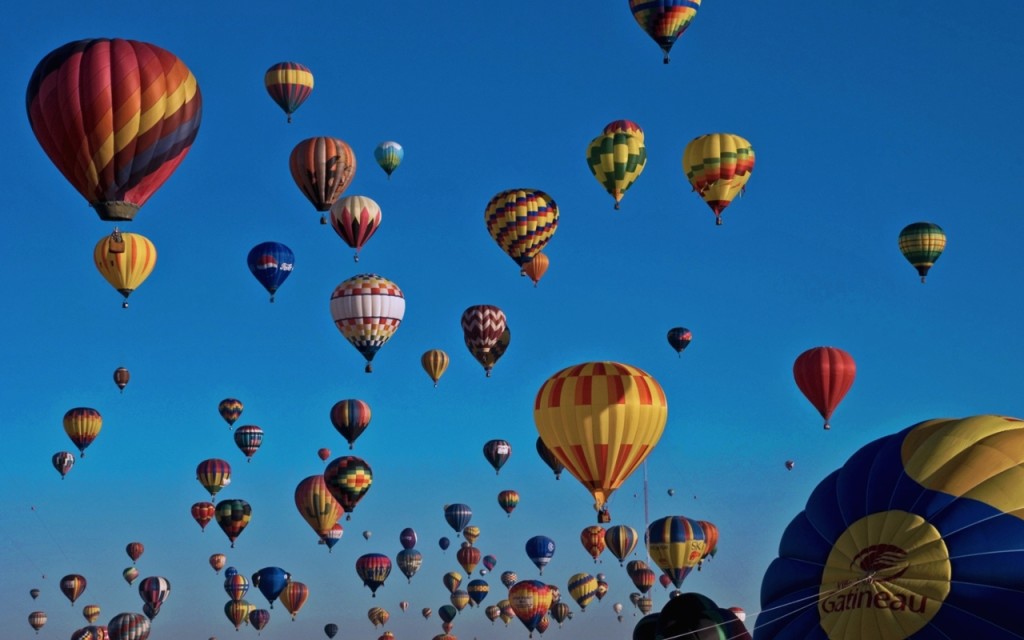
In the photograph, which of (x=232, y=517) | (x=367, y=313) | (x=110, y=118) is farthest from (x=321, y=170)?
(x=232, y=517)

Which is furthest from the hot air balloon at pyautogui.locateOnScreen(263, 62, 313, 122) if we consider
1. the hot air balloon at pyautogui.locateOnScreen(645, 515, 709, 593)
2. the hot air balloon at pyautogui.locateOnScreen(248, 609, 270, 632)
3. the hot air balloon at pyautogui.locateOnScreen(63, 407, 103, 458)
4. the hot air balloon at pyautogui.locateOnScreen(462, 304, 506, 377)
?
the hot air balloon at pyautogui.locateOnScreen(248, 609, 270, 632)

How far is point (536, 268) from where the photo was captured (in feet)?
161

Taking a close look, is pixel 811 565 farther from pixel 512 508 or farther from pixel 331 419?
pixel 512 508

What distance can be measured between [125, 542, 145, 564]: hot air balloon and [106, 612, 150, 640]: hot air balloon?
4.12m

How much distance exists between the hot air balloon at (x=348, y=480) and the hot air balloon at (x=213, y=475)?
8.18m

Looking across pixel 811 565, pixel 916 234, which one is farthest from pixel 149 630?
pixel 811 565

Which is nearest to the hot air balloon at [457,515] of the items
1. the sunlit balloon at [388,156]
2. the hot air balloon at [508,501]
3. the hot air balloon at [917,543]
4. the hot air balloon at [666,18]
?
the hot air balloon at [508,501]

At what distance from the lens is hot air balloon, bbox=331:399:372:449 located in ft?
182

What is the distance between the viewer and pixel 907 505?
1873 cm

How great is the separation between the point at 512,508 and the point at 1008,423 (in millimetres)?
49065

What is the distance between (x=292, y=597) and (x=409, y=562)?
564cm

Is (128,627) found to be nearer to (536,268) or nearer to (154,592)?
(154,592)

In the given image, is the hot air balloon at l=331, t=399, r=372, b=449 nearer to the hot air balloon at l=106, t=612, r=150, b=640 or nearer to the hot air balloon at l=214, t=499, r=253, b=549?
the hot air balloon at l=214, t=499, r=253, b=549

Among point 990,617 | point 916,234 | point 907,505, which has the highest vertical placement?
point 916,234
